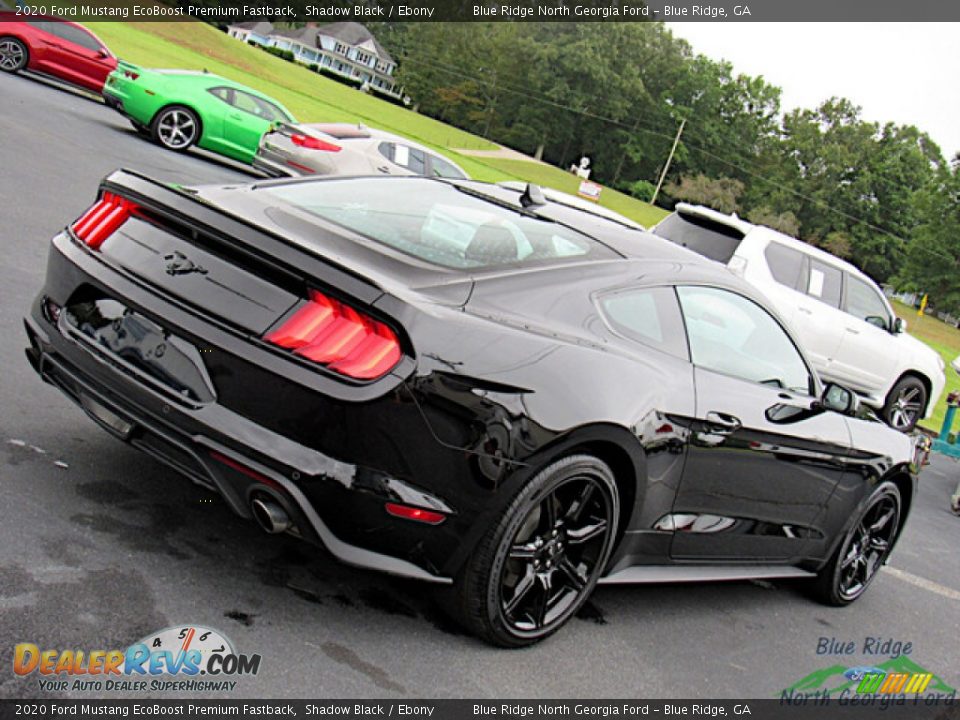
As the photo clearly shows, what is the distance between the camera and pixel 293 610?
11.7 feet

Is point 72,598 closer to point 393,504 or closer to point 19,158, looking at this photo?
point 393,504

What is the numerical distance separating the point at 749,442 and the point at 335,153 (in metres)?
13.8

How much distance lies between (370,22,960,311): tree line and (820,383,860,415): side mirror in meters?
97.5

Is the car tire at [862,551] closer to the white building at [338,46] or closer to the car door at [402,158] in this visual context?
the car door at [402,158]

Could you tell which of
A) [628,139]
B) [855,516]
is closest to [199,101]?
[855,516]

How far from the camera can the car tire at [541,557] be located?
348 cm

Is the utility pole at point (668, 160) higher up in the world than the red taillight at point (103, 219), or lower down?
higher up

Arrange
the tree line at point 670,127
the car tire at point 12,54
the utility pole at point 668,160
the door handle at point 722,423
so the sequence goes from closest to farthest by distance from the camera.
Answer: the door handle at point 722,423 → the car tire at point 12,54 → the utility pole at point 668,160 → the tree line at point 670,127

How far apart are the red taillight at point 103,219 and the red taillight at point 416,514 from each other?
1.56m

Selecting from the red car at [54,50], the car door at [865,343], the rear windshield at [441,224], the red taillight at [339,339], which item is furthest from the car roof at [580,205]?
the red car at [54,50]

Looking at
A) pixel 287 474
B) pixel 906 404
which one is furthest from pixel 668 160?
pixel 287 474

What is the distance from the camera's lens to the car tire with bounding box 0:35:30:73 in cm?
1941

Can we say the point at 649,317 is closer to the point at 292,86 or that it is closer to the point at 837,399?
the point at 837,399

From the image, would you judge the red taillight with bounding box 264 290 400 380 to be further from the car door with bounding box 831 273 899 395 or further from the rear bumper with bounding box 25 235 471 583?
the car door with bounding box 831 273 899 395
